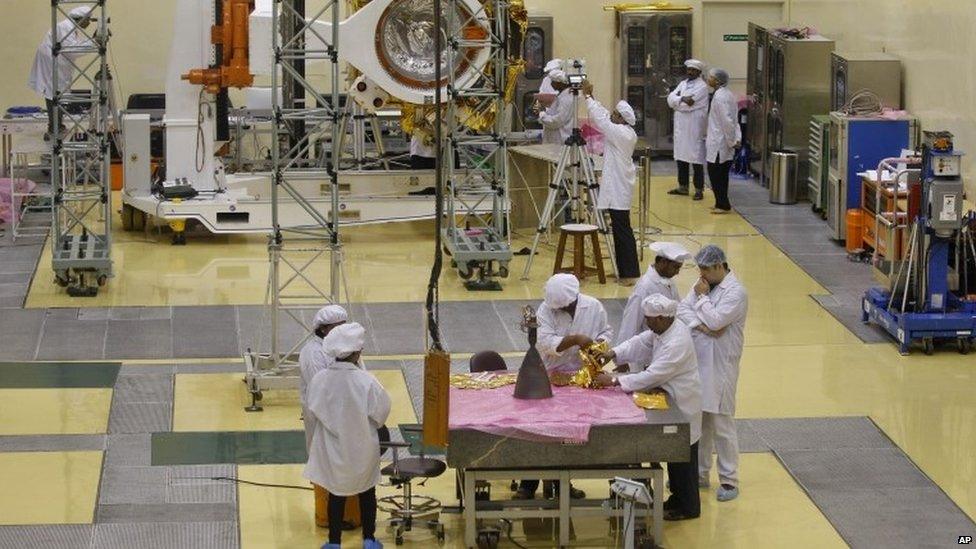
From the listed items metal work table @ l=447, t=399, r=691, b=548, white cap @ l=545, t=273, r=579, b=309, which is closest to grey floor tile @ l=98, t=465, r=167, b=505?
metal work table @ l=447, t=399, r=691, b=548

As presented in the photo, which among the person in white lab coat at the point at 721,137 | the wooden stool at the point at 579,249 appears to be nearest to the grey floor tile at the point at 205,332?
the wooden stool at the point at 579,249

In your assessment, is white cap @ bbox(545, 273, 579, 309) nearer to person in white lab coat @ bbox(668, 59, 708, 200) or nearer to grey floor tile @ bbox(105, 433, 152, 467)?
grey floor tile @ bbox(105, 433, 152, 467)

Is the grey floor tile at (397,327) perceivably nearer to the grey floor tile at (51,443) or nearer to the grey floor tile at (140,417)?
the grey floor tile at (140,417)

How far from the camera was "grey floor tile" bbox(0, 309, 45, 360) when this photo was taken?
52.9ft

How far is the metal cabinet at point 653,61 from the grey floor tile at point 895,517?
544 inches

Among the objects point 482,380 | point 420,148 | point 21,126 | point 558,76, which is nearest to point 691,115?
point 420,148

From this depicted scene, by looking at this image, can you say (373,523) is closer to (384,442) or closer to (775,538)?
(384,442)

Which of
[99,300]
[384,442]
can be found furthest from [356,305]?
[384,442]

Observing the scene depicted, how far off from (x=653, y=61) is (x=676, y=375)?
14713 millimetres

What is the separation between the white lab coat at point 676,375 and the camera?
457 inches

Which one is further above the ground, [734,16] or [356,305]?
[734,16]

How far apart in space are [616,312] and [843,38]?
25.1ft

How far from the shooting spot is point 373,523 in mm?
11352

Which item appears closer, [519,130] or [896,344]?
[896,344]
